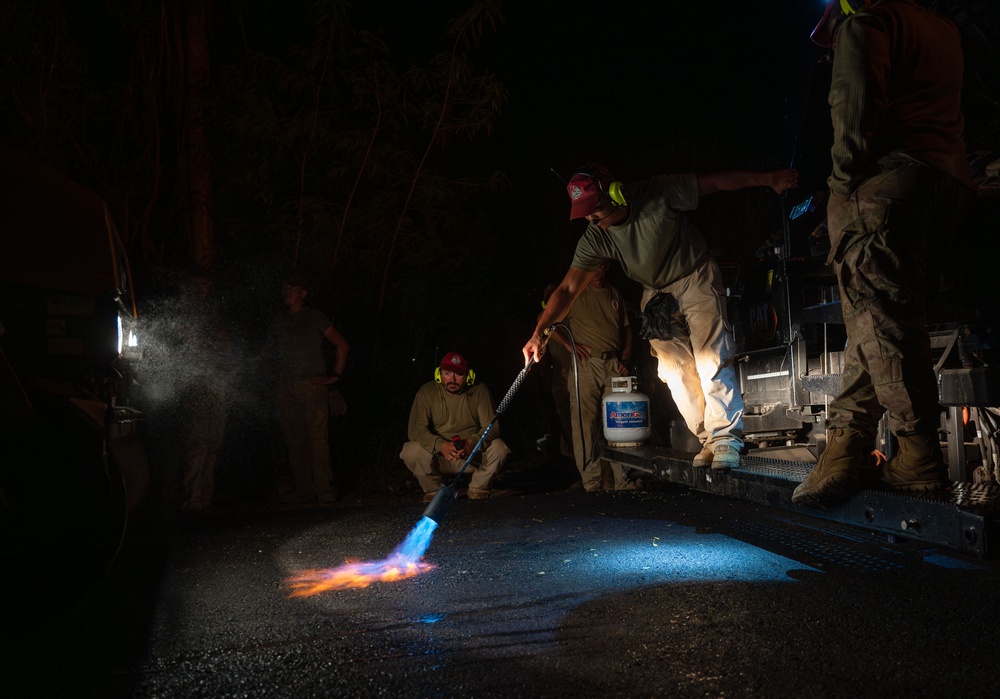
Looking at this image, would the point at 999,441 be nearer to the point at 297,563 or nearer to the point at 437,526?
the point at 437,526

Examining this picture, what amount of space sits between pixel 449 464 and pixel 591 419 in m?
1.51

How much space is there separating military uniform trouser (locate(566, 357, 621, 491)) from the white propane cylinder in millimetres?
929

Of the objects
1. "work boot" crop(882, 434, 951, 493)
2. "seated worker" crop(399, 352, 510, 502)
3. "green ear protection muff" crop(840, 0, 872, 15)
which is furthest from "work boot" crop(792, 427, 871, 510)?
"seated worker" crop(399, 352, 510, 502)

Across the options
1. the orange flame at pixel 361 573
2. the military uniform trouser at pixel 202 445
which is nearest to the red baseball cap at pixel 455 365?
the military uniform trouser at pixel 202 445

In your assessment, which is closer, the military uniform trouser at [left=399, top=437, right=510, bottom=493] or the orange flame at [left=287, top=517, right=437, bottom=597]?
the orange flame at [left=287, top=517, right=437, bottom=597]

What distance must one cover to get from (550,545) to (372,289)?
558cm

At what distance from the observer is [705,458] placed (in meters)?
4.61

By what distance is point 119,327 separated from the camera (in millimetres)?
3127

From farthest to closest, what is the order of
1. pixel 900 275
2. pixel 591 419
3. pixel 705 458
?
pixel 591 419 → pixel 705 458 → pixel 900 275

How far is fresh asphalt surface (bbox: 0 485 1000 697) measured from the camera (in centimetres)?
238

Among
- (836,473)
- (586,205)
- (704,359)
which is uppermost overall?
(586,205)

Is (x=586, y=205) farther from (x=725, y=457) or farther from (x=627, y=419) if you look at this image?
(x=627, y=419)

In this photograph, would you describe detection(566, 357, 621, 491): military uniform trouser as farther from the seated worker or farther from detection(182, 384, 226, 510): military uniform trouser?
detection(182, 384, 226, 510): military uniform trouser

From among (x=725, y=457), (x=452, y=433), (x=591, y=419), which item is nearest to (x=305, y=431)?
(x=452, y=433)
